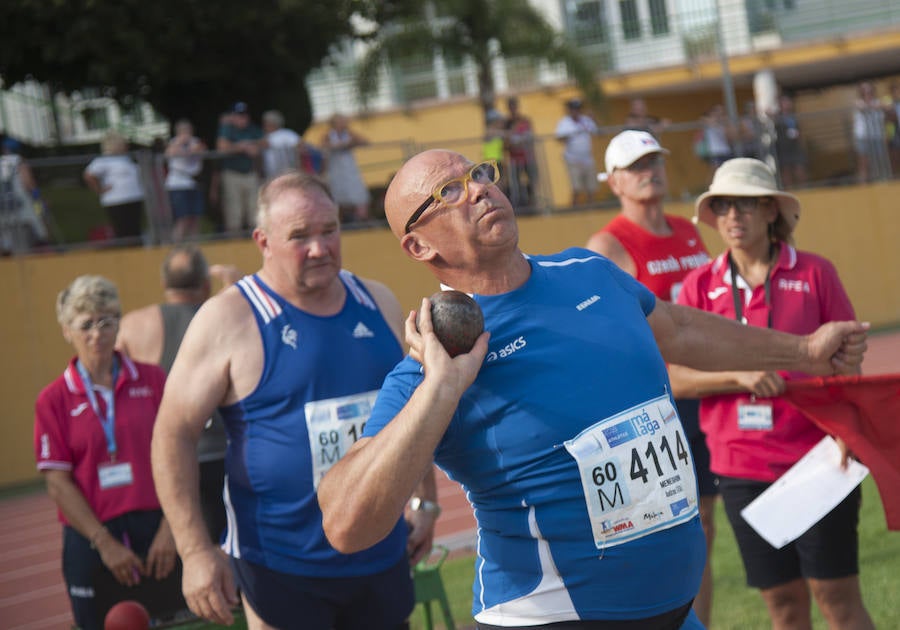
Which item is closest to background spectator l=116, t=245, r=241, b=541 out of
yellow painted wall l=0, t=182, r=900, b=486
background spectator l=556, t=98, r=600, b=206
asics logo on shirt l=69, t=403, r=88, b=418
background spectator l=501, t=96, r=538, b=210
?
asics logo on shirt l=69, t=403, r=88, b=418

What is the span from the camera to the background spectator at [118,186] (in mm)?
14469

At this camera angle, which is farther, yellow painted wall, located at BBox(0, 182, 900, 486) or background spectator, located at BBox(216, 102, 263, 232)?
background spectator, located at BBox(216, 102, 263, 232)

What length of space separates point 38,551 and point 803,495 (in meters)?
8.51

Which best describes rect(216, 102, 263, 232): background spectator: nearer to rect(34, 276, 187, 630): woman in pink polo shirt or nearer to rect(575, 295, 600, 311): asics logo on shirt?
rect(34, 276, 187, 630): woman in pink polo shirt

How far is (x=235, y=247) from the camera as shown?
1602 cm

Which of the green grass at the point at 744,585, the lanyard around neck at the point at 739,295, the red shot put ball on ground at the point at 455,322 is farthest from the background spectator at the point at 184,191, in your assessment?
the red shot put ball on ground at the point at 455,322

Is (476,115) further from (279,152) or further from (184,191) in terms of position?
(184,191)

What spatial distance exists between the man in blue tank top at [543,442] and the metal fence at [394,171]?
11.1 metres

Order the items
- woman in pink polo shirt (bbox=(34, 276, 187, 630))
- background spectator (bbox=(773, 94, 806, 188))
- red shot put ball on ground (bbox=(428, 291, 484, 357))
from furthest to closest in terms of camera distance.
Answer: background spectator (bbox=(773, 94, 806, 188)) → woman in pink polo shirt (bbox=(34, 276, 187, 630)) → red shot put ball on ground (bbox=(428, 291, 484, 357))

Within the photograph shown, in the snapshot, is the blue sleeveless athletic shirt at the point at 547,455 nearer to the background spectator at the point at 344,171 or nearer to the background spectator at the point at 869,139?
the background spectator at the point at 344,171

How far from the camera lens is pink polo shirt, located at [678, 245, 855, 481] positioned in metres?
5.04

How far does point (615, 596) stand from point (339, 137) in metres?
14.6

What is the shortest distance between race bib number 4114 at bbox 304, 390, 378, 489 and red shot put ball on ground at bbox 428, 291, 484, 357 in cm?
152

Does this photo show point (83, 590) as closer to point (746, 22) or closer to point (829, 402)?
point (829, 402)
